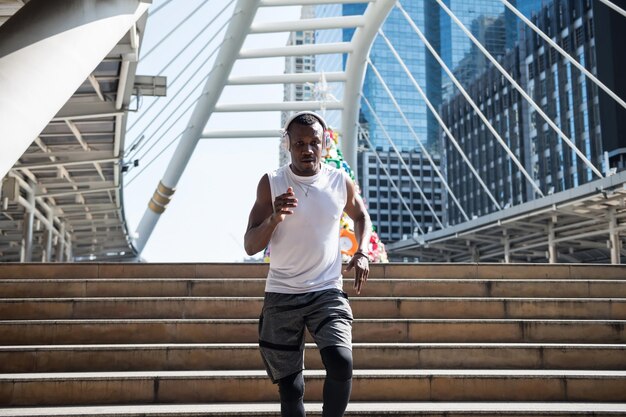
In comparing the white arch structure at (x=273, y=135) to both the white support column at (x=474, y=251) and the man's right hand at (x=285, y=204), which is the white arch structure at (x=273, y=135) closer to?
the white support column at (x=474, y=251)

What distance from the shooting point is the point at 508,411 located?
4.61 metres

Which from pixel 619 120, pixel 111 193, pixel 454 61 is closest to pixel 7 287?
pixel 111 193

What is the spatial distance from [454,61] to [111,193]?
12654cm

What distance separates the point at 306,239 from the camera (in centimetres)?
356

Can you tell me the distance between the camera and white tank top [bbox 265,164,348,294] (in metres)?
3.57

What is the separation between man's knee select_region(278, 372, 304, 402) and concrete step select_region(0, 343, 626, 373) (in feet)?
6.64

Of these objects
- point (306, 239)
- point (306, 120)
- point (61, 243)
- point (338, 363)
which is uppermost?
point (61, 243)

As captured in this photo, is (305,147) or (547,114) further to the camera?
(547,114)

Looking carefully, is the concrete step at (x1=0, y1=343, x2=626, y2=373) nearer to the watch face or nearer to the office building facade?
the watch face

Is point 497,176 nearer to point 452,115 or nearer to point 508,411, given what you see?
point 452,115

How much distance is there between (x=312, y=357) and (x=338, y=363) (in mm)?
2282

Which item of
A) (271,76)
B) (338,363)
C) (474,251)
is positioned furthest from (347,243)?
(474,251)

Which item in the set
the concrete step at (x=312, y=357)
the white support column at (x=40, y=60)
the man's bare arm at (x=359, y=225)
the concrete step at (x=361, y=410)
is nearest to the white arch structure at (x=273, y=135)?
the white support column at (x=40, y=60)

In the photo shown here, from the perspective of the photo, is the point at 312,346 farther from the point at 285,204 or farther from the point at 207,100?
the point at 207,100
